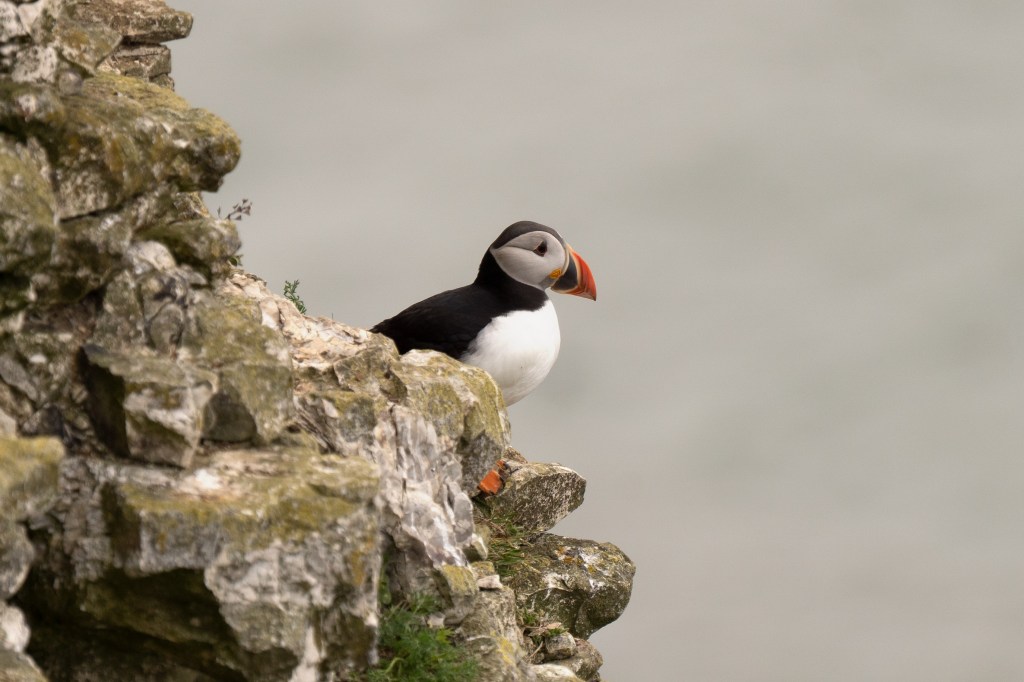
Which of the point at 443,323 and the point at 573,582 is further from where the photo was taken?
the point at 443,323

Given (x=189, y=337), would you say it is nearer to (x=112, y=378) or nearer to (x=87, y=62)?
(x=112, y=378)

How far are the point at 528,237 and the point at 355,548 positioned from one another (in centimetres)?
595

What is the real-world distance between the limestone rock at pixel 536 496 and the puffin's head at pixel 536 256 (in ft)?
5.97

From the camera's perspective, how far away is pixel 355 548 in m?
8.30

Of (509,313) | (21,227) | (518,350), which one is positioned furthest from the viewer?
(509,313)

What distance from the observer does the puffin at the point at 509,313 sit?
13148 mm

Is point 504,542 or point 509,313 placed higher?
point 509,313

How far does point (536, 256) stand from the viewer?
45.3 feet

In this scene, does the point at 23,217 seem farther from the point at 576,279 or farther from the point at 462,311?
the point at 576,279

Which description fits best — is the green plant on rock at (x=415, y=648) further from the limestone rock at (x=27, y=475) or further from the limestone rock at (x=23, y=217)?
the limestone rock at (x=23, y=217)

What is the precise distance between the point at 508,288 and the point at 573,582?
2.84 meters

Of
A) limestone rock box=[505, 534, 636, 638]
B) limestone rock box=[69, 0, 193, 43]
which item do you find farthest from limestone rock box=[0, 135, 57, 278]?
limestone rock box=[505, 534, 636, 638]

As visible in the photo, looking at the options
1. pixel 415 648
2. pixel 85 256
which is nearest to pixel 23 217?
pixel 85 256

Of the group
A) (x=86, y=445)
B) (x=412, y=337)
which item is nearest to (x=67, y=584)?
(x=86, y=445)
